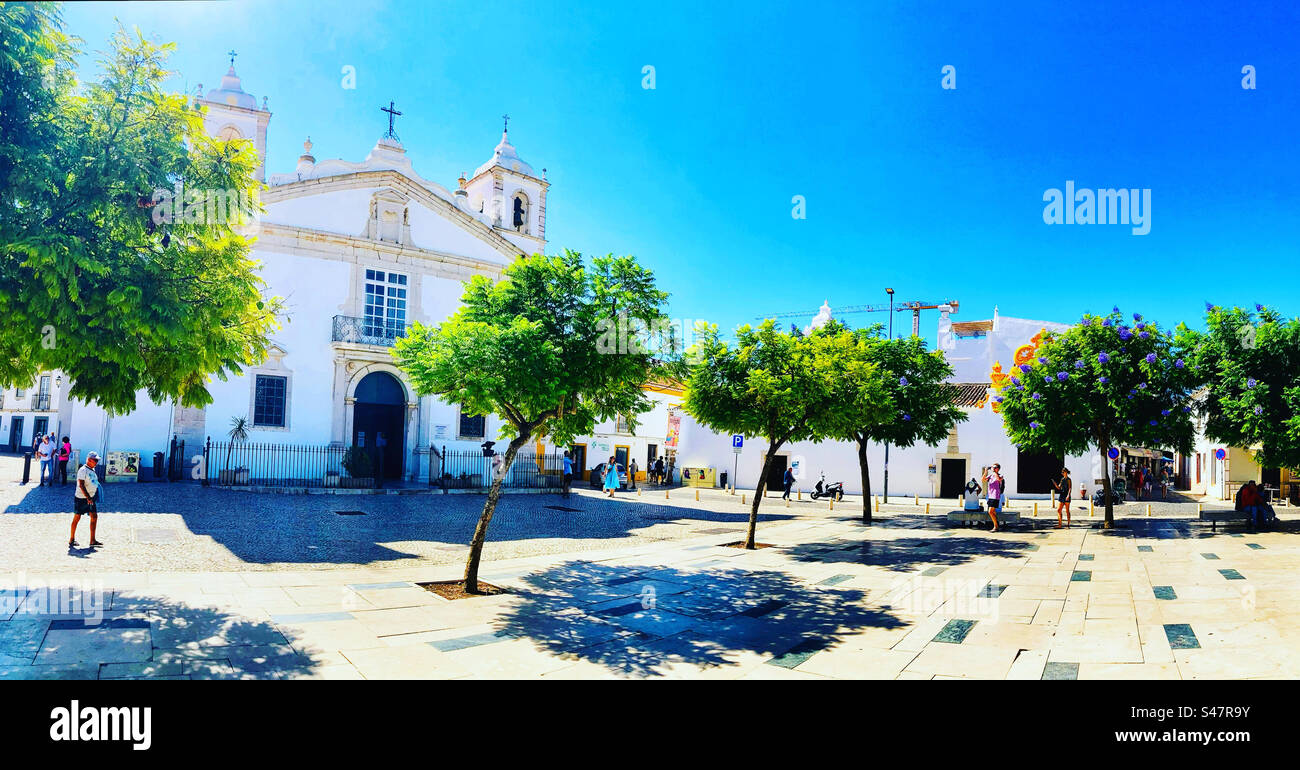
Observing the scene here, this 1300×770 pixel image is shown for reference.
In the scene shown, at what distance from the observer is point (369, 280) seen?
2695 centimetres

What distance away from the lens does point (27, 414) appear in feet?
126

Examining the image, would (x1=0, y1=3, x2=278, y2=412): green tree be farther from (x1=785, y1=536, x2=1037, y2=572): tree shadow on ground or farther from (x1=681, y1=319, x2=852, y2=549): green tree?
(x1=785, y1=536, x2=1037, y2=572): tree shadow on ground

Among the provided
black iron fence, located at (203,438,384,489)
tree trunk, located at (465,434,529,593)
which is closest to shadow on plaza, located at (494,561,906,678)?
tree trunk, located at (465,434,529,593)

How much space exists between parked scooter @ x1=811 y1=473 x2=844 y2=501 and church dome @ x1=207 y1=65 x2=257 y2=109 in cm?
2817

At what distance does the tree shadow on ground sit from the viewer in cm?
1308

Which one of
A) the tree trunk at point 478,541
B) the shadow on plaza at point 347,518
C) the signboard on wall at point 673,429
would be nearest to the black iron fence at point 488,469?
the shadow on plaza at point 347,518

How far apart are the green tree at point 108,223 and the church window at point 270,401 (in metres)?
19.3

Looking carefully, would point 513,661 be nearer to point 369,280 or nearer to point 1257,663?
point 1257,663

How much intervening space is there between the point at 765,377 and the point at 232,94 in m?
24.0

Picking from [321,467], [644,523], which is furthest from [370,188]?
[644,523]

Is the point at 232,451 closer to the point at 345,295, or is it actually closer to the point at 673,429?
the point at 345,295

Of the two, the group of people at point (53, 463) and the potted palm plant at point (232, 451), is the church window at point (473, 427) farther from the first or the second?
the group of people at point (53, 463)

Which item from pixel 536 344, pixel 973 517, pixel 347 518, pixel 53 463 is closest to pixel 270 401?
pixel 53 463

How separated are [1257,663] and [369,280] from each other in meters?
27.3
